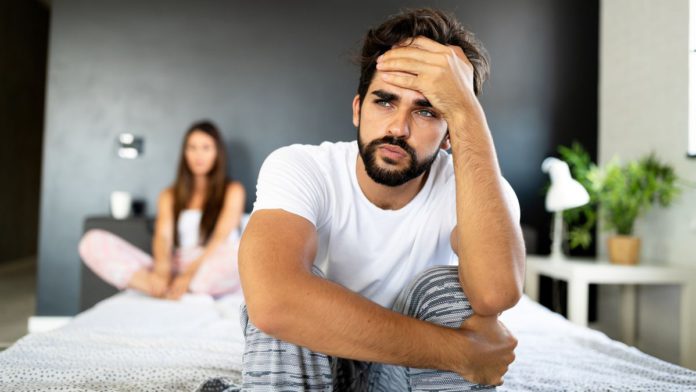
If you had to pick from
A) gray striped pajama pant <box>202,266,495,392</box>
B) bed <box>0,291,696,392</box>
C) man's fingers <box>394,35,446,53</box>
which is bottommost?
bed <box>0,291,696,392</box>

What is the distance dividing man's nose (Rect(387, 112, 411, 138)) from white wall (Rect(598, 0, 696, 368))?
215 centimetres

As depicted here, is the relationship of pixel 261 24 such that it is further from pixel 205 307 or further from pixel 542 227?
pixel 542 227

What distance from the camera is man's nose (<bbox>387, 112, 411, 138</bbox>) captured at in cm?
135

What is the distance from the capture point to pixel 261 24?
12.8 feet

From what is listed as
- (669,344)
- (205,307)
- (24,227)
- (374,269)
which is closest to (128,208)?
(205,307)

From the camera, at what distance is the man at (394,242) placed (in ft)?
3.50

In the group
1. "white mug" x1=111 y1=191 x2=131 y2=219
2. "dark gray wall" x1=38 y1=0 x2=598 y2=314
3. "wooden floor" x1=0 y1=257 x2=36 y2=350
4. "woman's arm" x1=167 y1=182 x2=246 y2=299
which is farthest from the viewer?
"dark gray wall" x1=38 y1=0 x2=598 y2=314

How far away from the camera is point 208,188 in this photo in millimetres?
3318

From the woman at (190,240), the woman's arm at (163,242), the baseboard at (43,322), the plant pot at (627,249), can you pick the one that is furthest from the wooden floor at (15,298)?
the plant pot at (627,249)

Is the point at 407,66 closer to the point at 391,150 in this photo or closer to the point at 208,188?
the point at 391,150

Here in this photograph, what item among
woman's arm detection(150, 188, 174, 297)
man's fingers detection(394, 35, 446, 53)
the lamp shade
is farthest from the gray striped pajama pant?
the lamp shade

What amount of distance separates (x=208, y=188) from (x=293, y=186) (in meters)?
2.17

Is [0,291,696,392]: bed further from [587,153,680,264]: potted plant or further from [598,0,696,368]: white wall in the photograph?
[598,0,696,368]: white wall

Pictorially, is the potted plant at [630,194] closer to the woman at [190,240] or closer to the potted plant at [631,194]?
the potted plant at [631,194]
